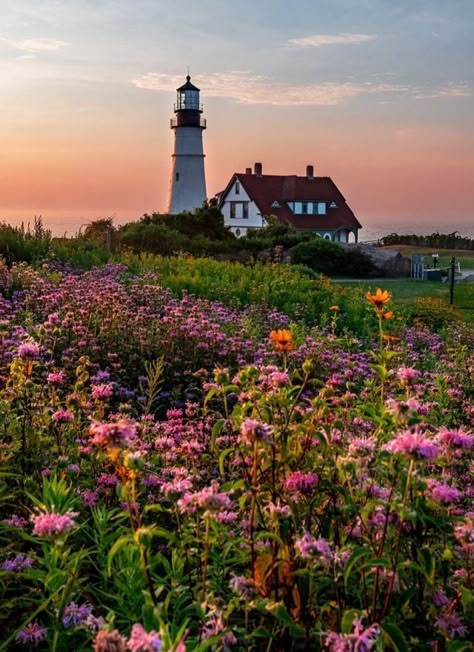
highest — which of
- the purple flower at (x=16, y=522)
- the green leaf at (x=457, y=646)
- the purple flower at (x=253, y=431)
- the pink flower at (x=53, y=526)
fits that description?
the purple flower at (x=253, y=431)

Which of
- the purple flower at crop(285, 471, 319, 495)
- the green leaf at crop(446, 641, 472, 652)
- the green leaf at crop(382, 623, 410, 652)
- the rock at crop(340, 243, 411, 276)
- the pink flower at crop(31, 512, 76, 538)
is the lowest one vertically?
the green leaf at crop(446, 641, 472, 652)

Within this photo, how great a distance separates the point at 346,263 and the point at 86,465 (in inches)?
844

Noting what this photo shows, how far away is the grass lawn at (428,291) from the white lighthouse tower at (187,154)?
27.6m

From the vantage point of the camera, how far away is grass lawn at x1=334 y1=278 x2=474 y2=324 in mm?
16273

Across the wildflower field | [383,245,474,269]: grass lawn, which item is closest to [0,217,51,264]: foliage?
the wildflower field

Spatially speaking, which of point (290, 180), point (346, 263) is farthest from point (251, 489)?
point (290, 180)

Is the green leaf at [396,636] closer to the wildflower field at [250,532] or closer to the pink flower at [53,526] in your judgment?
the wildflower field at [250,532]

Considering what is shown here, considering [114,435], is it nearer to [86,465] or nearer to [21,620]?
[21,620]

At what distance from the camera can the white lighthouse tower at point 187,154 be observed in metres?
47.8

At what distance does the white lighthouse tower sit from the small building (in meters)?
3.52

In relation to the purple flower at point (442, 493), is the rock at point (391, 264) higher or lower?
higher

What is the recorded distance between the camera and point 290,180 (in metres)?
52.0

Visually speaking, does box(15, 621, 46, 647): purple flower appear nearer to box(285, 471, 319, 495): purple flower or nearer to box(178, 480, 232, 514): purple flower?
box(178, 480, 232, 514): purple flower

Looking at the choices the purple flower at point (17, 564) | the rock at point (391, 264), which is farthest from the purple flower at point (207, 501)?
the rock at point (391, 264)
